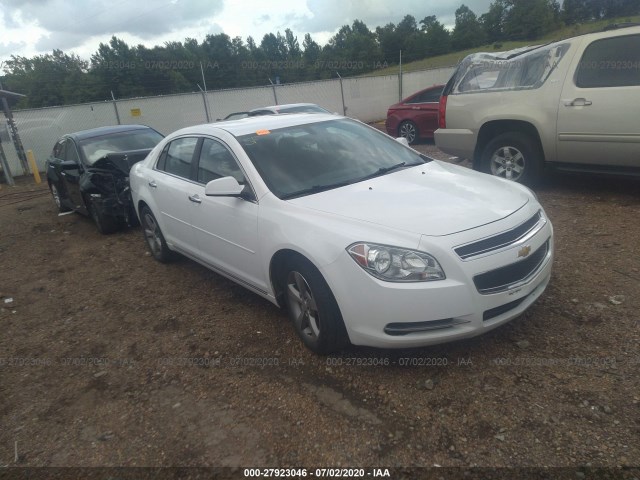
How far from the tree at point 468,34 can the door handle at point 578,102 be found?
3765 centimetres

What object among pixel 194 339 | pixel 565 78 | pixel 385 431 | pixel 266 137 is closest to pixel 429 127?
pixel 565 78

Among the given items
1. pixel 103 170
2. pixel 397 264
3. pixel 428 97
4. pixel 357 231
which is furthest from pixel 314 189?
pixel 428 97

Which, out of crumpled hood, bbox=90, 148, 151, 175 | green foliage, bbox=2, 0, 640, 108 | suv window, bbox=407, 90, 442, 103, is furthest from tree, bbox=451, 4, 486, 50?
crumpled hood, bbox=90, 148, 151, 175

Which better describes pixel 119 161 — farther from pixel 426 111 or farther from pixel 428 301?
pixel 426 111

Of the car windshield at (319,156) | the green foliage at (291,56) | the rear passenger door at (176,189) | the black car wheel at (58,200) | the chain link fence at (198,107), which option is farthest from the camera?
the green foliage at (291,56)

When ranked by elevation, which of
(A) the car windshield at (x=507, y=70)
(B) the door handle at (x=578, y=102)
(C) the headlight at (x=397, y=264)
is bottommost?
(C) the headlight at (x=397, y=264)

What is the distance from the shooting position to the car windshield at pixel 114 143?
712 centimetres

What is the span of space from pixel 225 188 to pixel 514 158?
425 cm

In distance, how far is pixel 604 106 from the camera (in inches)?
196

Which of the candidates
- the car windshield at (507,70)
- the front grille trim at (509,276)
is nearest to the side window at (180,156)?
the front grille trim at (509,276)

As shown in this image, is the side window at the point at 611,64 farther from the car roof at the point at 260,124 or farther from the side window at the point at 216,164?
the side window at the point at 216,164

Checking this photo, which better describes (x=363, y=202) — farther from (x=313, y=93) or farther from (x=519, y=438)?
(x=313, y=93)

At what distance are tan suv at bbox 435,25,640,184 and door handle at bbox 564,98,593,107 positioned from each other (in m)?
0.01

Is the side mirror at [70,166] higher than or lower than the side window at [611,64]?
lower
